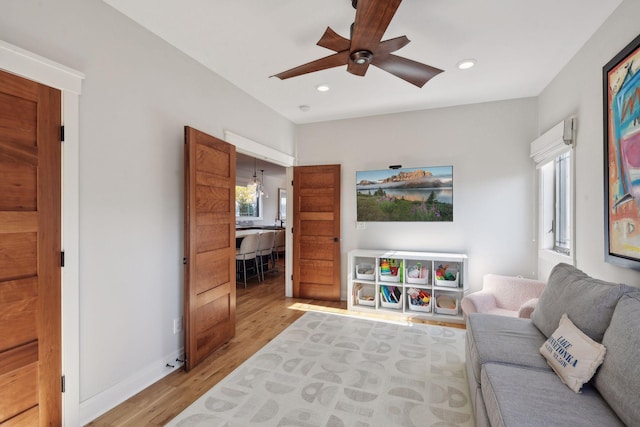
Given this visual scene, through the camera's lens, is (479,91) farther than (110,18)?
Yes

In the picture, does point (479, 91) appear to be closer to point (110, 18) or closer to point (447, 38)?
point (447, 38)

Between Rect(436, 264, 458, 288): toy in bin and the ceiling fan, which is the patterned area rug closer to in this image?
Rect(436, 264, 458, 288): toy in bin

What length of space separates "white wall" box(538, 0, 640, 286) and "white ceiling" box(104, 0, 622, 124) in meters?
0.14

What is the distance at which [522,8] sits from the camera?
6.64 feet

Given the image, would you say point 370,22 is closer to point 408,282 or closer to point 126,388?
point 126,388

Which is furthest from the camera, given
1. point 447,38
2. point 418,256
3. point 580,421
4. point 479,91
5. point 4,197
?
point 418,256

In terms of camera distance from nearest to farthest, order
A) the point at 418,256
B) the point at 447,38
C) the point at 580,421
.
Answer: the point at 580,421
the point at 447,38
the point at 418,256

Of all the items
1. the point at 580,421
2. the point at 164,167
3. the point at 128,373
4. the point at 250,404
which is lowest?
the point at 250,404

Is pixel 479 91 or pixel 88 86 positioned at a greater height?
pixel 479 91

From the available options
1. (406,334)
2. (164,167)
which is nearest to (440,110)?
(406,334)

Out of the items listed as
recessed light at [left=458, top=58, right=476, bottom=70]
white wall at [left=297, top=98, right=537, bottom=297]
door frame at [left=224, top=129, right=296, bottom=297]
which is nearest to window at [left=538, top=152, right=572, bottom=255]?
white wall at [left=297, top=98, right=537, bottom=297]

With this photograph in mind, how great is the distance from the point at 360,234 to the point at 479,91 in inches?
90.7

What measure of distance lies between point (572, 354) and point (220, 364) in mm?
2434

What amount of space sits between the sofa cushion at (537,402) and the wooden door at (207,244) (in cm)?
214
